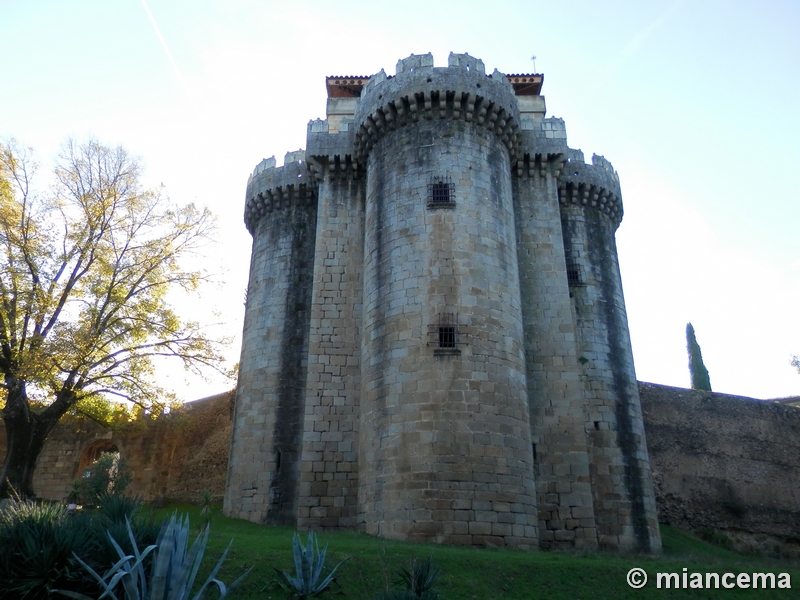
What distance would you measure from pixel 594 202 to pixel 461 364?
10.5 metres

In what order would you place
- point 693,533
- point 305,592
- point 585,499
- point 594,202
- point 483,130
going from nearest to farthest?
point 305,592
point 585,499
point 483,130
point 594,202
point 693,533

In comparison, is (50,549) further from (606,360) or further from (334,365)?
(606,360)

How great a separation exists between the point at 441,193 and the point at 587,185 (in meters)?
7.48

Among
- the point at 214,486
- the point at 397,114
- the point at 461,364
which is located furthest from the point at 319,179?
the point at 214,486

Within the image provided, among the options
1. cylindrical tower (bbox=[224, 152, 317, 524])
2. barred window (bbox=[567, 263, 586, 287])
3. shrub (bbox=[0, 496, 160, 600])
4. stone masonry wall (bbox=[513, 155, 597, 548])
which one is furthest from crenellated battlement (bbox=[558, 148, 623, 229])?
shrub (bbox=[0, 496, 160, 600])

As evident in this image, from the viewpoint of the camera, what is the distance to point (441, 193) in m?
18.1

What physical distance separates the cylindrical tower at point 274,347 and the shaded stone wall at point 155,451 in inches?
266

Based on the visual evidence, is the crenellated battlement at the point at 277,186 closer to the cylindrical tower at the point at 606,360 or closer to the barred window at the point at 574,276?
the cylindrical tower at the point at 606,360

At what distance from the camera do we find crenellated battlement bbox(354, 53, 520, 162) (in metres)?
18.9

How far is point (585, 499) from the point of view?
1741 cm

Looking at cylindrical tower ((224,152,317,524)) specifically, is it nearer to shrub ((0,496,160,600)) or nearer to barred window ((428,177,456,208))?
barred window ((428,177,456,208))

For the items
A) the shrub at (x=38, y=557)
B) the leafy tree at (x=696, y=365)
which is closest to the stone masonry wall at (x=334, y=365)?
the shrub at (x=38, y=557)

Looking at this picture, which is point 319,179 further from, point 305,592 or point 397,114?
point 305,592

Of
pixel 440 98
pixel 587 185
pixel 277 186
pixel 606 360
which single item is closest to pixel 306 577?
pixel 606 360
